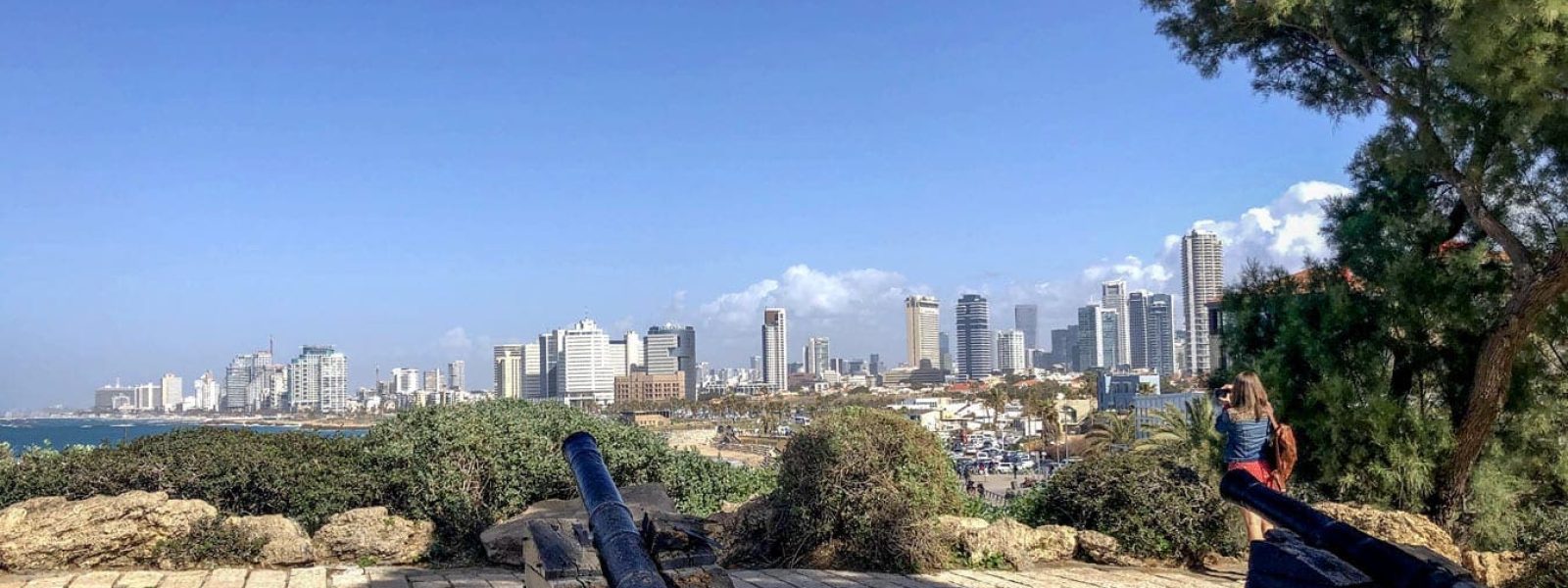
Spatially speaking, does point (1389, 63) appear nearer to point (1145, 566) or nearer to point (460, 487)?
point (1145, 566)

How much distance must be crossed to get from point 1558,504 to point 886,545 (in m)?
6.07

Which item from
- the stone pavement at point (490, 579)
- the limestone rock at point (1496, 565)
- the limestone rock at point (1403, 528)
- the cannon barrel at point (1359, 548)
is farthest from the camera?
the limestone rock at point (1403, 528)

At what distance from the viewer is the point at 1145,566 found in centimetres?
909

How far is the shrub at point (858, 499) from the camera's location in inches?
340

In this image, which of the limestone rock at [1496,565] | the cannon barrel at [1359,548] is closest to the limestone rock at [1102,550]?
the limestone rock at [1496,565]

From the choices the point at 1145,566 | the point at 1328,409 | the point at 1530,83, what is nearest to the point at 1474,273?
the point at 1328,409

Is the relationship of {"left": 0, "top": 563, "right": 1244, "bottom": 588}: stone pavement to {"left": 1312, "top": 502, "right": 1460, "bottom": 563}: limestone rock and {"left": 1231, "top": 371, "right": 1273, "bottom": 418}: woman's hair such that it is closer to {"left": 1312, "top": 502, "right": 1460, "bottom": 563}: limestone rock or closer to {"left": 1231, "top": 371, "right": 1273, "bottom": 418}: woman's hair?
{"left": 1312, "top": 502, "right": 1460, "bottom": 563}: limestone rock

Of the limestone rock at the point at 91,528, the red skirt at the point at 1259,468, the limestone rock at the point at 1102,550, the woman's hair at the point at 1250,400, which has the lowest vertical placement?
the limestone rock at the point at 1102,550

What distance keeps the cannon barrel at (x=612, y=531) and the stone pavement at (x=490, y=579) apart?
8.51 ft

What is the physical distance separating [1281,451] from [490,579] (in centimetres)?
570

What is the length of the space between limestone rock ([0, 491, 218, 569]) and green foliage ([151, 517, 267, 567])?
67mm

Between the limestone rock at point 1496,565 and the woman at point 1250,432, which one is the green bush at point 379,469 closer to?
the woman at point 1250,432

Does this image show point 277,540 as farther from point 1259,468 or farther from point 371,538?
point 1259,468

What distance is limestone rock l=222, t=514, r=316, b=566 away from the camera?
27.6 feet
